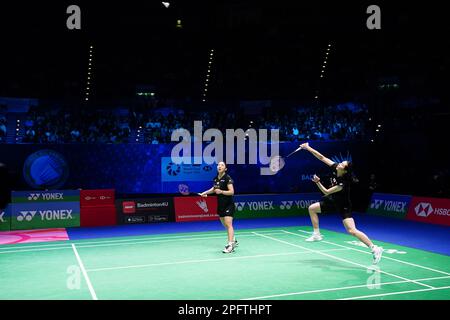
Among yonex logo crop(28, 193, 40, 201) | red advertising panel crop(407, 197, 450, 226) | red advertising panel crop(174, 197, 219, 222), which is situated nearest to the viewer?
red advertising panel crop(407, 197, 450, 226)

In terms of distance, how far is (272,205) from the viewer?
770 inches

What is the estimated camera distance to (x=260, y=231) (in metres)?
15.4

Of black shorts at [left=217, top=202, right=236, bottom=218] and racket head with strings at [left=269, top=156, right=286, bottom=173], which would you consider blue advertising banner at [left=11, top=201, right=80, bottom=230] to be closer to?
black shorts at [left=217, top=202, right=236, bottom=218]

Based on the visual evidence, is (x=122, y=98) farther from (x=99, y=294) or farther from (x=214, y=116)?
(x=99, y=294)

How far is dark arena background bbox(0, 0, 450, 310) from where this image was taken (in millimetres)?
9203

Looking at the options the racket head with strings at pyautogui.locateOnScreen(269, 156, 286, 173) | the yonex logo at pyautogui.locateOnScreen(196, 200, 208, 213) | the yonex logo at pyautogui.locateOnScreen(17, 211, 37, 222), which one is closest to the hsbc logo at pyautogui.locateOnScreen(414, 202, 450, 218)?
the racket head with strings at pyautogui.locateOnScreen(269, 156, 286, 173)

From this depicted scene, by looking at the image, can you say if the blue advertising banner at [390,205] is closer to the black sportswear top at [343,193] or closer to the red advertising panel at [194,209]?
the red advertising panel at [194,209]

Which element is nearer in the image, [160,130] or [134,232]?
[134,232]

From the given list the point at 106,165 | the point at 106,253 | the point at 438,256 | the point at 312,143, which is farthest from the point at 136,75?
the point at 438,256

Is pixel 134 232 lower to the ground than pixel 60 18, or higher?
lower

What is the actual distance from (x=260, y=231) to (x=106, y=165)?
34.0 ft

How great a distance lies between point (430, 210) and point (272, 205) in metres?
6.16

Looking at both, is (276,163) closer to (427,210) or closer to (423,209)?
(423,209)

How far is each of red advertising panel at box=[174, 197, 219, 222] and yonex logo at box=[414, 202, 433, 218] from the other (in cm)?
785
